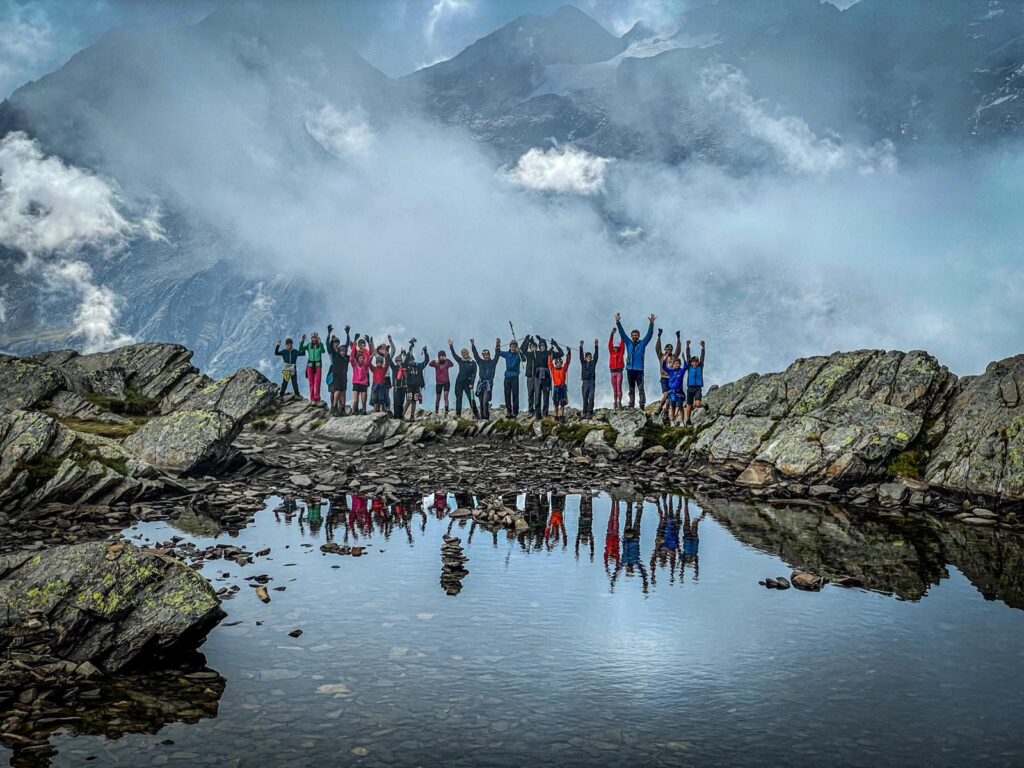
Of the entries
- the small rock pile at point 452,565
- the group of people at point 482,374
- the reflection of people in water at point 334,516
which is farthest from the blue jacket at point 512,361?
the small rock pile at point 452,565

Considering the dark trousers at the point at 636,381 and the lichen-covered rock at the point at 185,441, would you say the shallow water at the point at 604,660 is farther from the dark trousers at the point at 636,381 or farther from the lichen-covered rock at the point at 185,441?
the dark trousers at the point at 636,381

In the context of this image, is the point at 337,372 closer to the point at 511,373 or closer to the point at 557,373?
the point at 511,373

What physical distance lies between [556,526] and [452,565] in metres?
7.04

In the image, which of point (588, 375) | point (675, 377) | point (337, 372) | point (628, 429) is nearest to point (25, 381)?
point (337, 372)

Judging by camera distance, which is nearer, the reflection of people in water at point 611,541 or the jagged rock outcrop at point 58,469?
the reflection of people in water at point 611,541

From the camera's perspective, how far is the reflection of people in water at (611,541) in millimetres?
22105

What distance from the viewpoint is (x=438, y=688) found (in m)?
12.7

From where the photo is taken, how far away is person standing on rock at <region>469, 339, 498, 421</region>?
52.0 m

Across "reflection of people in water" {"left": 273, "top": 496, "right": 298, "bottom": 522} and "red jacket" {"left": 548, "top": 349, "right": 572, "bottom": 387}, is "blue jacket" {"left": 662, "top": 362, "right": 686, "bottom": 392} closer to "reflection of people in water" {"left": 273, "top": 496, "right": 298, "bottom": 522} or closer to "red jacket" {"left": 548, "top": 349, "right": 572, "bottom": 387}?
"red jacket" {"left": 548, "top": 349, "right": 572, "bottom": 387}

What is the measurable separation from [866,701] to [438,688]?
23.7ft

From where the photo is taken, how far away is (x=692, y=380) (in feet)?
150

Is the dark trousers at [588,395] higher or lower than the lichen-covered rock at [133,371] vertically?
lower

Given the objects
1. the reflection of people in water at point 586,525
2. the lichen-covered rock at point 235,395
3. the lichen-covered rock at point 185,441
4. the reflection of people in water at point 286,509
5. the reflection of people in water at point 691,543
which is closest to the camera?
the reflection of people in water at point 691,543

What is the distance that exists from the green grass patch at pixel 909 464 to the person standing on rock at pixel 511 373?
78.1 feet
